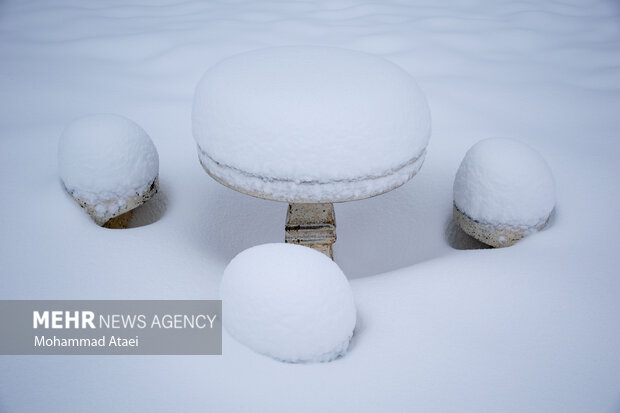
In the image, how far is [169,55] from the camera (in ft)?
8.55

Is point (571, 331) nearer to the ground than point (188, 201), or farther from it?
farther from it

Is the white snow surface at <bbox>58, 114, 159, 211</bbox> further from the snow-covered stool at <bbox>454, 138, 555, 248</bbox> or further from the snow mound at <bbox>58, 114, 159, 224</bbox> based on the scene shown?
the snow-covered stool at <bbox>454, 138, 555, 248</bbox>

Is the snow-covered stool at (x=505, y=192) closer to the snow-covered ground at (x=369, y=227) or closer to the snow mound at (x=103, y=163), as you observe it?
the snow-covered ground at (x=369, y=227)

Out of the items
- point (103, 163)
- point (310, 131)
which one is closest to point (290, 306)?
point (310, 131)

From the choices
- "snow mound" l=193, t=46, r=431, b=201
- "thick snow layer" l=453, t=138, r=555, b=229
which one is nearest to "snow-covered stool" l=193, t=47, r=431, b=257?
"snow mound" l=193, t=46, r=431, b=201

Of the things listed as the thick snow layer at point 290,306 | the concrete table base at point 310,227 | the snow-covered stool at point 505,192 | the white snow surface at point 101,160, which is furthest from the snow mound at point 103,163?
the snow-covered stool at point 505,192

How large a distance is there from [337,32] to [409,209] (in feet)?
5.07

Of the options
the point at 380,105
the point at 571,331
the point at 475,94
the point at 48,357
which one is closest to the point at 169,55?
the point at 475,94

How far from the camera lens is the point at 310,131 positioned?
1119mm

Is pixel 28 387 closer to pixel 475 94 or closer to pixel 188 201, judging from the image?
pixel 188 201

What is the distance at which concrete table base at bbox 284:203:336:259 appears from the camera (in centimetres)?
140

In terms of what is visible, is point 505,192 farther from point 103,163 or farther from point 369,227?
point 103,163

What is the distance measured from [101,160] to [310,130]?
A: 598 millimetres

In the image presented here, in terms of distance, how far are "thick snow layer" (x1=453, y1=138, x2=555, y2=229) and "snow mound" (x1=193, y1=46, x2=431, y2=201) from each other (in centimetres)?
23
